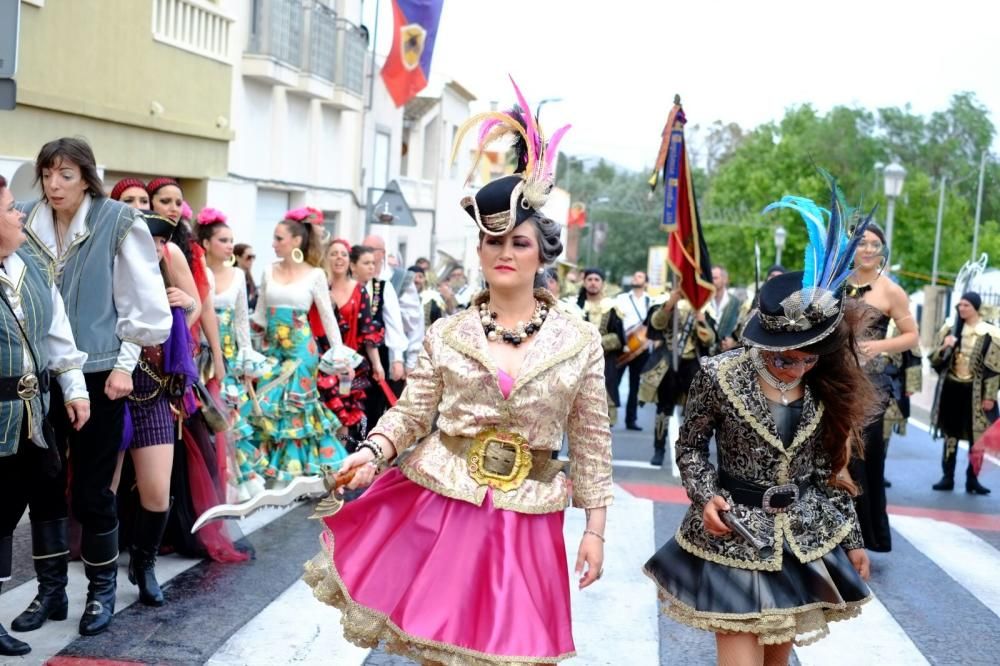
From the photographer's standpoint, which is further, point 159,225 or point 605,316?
point 605,316

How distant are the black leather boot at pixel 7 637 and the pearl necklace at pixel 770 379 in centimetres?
309

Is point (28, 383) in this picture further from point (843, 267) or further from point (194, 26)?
point (194, 26)

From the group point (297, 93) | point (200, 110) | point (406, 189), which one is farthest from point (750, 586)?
point (406, 189)

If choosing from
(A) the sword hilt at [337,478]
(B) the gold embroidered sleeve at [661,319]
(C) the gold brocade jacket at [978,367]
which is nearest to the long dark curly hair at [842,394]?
(A) the sword hilt at [337,478]

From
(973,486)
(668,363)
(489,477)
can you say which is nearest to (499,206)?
(489,477)

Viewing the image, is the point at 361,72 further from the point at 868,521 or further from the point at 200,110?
the point at 868,521

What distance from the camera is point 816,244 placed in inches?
184

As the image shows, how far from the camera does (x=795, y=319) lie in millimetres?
4465

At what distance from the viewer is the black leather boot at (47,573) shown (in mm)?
5520

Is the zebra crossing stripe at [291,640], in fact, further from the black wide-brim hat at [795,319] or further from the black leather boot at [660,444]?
the black leather boot at [660,444]

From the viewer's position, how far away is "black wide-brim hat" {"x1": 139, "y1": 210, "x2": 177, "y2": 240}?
6.21 metres

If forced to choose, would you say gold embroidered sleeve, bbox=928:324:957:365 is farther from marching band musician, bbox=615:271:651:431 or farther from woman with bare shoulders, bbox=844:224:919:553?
woman with bare shoulders, bbox=844:224:919:553

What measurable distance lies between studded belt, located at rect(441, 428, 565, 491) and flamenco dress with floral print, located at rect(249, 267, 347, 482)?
501 centimetres

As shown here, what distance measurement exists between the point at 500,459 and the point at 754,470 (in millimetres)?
942
